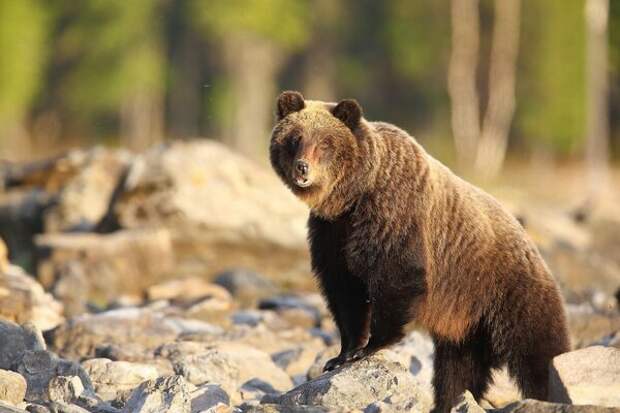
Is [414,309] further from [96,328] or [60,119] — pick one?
[60,119]

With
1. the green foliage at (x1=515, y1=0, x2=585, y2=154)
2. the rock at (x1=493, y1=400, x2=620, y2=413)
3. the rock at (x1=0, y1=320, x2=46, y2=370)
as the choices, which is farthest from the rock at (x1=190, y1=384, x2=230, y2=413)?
the green foliage at (x1=515, y1=0, x2=585, y2=154)

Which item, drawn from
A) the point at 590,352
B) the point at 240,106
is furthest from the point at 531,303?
the point at 240,106

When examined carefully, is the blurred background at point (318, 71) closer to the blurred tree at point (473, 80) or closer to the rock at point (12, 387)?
the blurred tree at point (473, 80)

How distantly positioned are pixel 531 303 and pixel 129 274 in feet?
22.2

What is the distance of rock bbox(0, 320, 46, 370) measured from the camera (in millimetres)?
7125

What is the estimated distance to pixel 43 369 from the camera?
23.0 feet

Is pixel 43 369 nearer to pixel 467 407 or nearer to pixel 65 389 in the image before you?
pixel 65 389

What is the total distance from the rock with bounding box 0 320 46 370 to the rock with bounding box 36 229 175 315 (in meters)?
4.50

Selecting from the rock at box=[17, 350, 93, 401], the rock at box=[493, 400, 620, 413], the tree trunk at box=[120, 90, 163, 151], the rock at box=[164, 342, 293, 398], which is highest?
the rock at box=[493, 400, 620, 413]

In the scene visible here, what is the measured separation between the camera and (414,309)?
6738 mm

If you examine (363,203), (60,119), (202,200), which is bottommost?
(60,119)

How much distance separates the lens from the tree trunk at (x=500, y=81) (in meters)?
35.9

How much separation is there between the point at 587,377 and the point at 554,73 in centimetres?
3049

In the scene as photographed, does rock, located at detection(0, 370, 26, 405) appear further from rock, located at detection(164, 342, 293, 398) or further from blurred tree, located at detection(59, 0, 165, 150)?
blurred tree, located at detection(59, 0, 165, 150)
